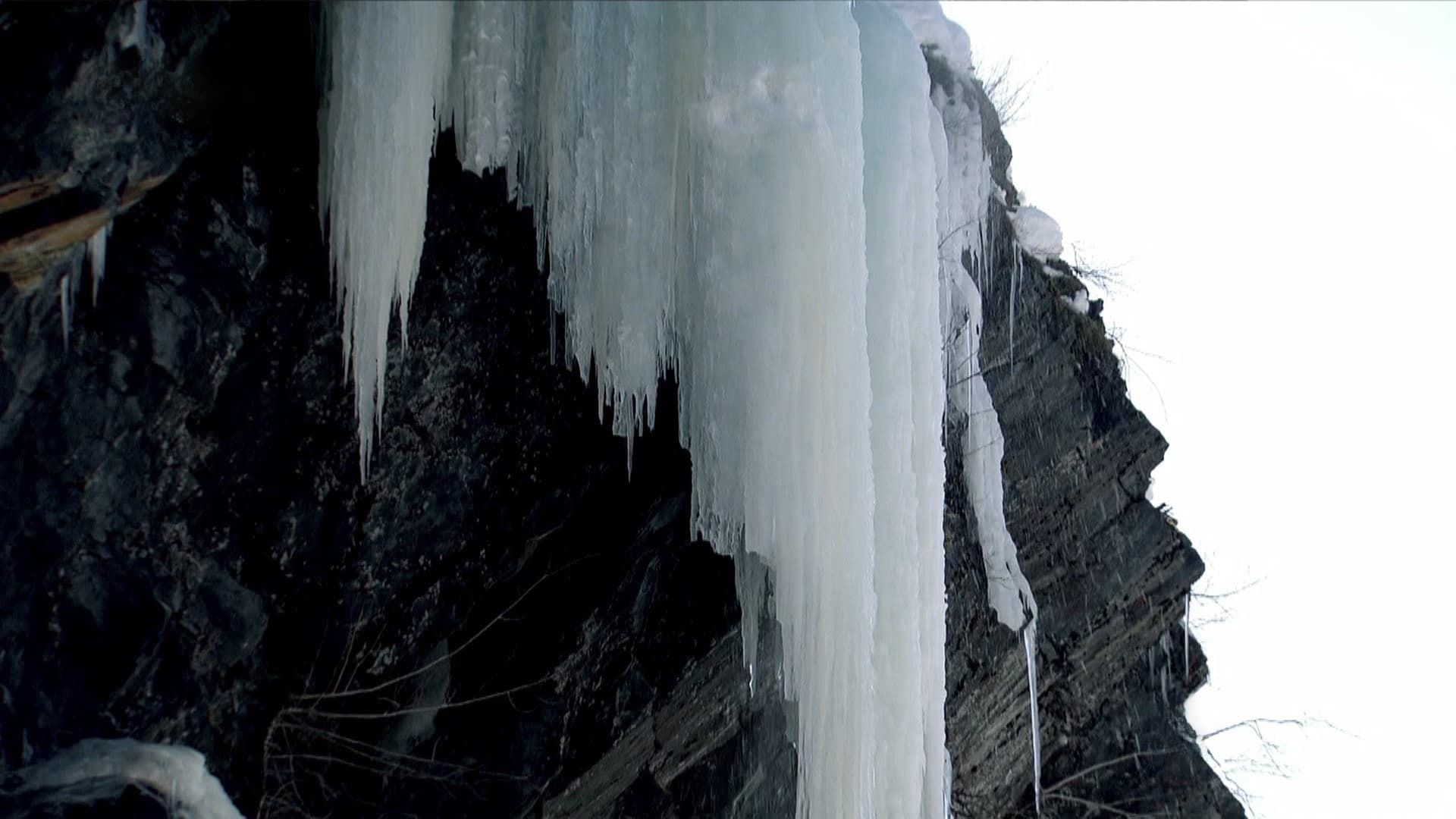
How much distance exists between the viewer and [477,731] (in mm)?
4902

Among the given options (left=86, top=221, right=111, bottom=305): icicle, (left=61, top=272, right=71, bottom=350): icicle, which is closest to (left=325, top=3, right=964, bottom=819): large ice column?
(left=86, top=221, right=111, bottom=305): icicle

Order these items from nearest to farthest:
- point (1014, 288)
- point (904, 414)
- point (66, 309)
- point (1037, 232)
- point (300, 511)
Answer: point (66, 309) → point (300, 511) → point (904, 414) → point (1014, 288) → point (1037, 232)

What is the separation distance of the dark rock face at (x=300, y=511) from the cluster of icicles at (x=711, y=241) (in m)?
0.29

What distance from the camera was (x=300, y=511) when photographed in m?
4.51

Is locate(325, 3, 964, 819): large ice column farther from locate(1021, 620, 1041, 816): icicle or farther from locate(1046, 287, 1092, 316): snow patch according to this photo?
locate(1046, 287, 1092, 316): snow patch

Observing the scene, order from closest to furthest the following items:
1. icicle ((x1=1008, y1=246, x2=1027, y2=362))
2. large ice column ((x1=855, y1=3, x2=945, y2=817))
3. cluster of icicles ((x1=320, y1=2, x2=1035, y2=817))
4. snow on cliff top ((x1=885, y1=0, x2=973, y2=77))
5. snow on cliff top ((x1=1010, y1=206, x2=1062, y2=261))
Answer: cluster of icicles ((x1=320, y1=2, x2=1035, y2=817)) < large ice column ((x1=855, y1=3, x2=945, y2=817)) < snow on cliff top ((x1=885, y1=0, x2=973, y2=77)) < icicle ((x1=1008, y1=246, x2=1027, y2=362)) < snow on cliff top ((x1=1010, y1=206, x2=1062, y2=261))

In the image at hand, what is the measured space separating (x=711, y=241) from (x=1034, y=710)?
138 inches

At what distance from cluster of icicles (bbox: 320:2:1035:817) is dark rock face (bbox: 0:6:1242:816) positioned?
11.3 inches

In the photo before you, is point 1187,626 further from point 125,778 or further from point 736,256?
point 125,778

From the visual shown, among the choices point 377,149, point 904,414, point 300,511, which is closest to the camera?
point 377,149

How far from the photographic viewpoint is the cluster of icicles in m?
4.15

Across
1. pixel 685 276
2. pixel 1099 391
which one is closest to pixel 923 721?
pixel 685 276

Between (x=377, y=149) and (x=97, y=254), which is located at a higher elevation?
(x=377, y=149)

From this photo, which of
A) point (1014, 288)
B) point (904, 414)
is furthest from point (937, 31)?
point (904, 414)
